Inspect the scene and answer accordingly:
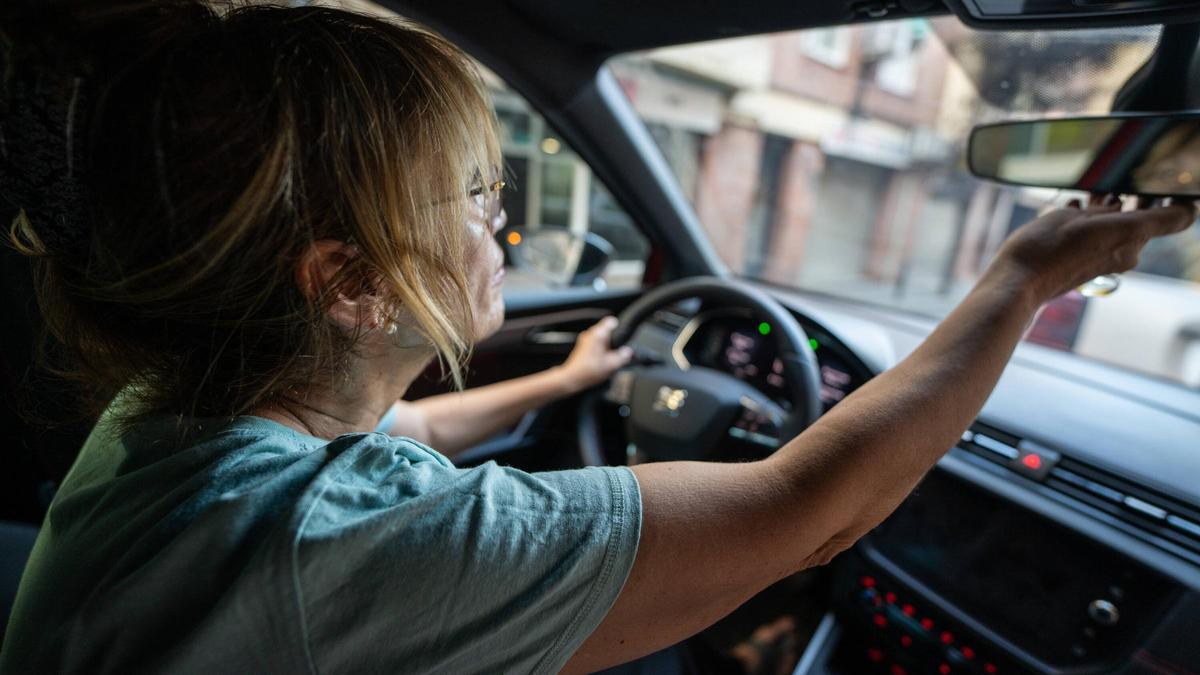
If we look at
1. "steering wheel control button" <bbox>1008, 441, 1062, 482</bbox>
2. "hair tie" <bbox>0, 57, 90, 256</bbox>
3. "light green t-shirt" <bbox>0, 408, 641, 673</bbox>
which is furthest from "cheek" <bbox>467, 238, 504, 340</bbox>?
"steering wheel control button" <bbox>1008, 441, 1062, 482</bbox>

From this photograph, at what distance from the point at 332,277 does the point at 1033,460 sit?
1.58 meters

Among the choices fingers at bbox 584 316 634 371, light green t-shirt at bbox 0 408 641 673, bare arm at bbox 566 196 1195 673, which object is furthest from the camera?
fingers at bbox 584 316 634 371

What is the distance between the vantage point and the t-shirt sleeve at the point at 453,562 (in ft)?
2.10

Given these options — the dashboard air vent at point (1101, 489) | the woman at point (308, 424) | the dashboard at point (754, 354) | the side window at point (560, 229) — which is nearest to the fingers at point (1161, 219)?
the woman at point (308, 424)

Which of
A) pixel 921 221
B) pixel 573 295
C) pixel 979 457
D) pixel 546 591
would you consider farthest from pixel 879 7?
pixel 921 221

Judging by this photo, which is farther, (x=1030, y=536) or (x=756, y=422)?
(x=756, y=422)

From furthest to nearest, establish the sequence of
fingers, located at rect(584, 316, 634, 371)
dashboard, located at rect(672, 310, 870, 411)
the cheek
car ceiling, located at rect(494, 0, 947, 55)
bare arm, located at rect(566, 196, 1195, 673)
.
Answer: fingers, located at rect(584, 316, 634, 371) < dashboard, located at rect(672, 310, 870, 411) < car ceiling, located at rect(494, 0, 947, 55) < the cheek < bare arm, located at rect(566, 196, 1195, 673)

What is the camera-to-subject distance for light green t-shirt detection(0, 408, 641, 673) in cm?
63

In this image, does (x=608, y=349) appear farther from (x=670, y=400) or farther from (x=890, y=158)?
(x=890, y=158)

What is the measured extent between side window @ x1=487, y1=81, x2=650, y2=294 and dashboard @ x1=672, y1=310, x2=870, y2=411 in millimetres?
666

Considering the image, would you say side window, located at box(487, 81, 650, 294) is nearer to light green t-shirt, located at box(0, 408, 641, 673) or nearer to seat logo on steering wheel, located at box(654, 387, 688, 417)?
seat logo on steering wheel, located at box(654, 387, 688, 417)

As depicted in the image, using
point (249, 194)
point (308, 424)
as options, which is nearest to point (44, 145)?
point (249, 194)

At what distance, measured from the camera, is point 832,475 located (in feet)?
2.82

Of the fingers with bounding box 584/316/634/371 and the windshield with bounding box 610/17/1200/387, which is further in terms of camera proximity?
the fingers with bounding box 584/316/634/371
